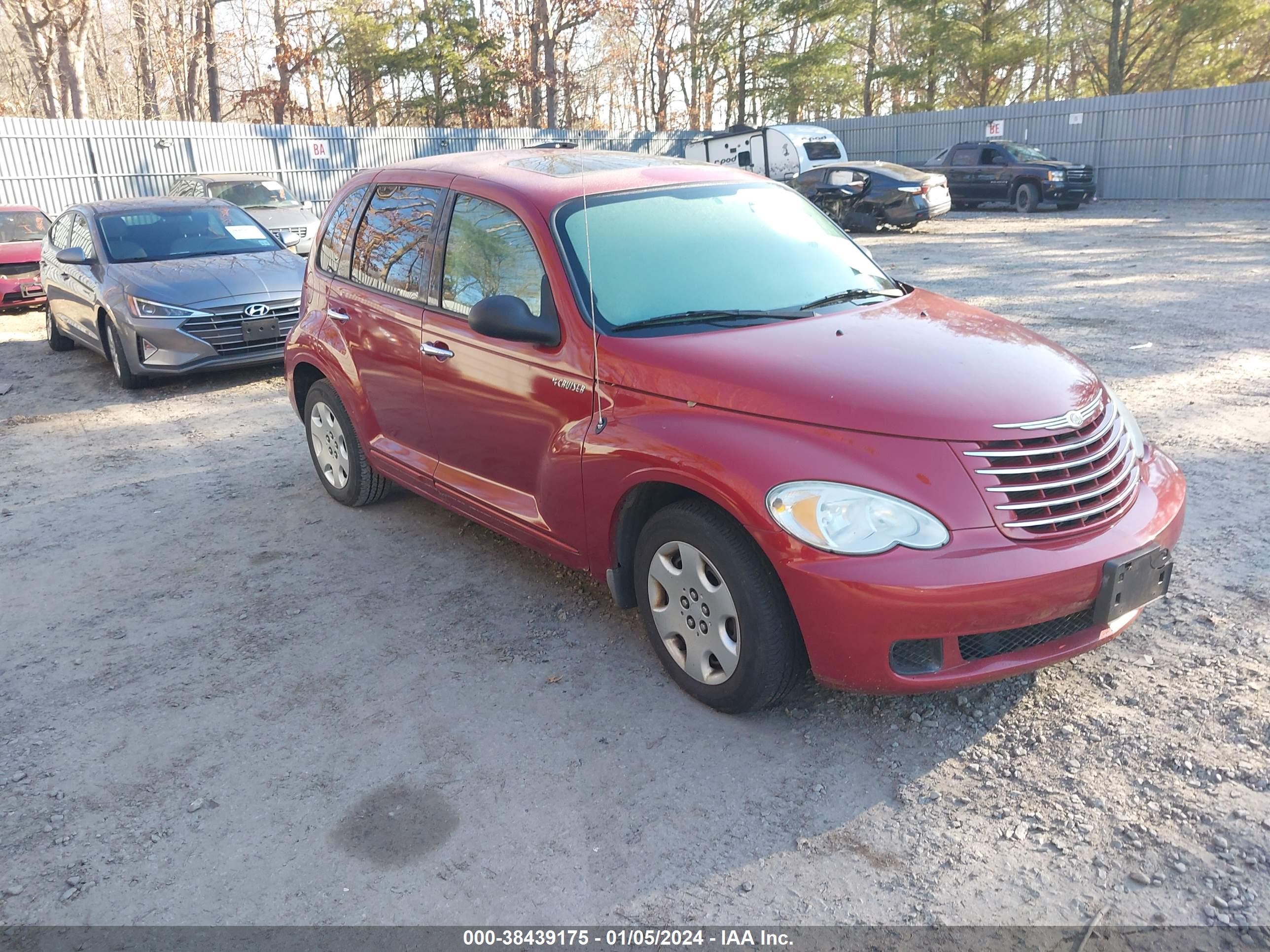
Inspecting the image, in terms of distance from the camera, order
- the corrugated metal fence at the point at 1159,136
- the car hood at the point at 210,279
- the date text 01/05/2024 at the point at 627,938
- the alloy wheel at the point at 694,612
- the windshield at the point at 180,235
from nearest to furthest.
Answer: the date text 01/05/2024 at the point at 627,938 → the alloy wheel at the point at 694,612 → the car hood at the point at 210,279 → the windshield at the point at 180,235 → the corrugated metal fence at the point at 1159,136

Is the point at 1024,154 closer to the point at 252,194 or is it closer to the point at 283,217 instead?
the point at 283,217

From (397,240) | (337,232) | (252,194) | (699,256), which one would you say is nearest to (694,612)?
(699,256)

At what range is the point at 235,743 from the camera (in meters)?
3.49

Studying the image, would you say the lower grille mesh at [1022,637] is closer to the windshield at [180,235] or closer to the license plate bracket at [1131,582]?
the license plate bracket at [1131,582]

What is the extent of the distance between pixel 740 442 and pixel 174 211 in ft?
28.9

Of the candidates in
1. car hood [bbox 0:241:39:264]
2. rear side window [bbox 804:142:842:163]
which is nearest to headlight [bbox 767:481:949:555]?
car hood [bbox 0:241:39:264]

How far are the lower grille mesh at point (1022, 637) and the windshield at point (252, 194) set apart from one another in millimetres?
15910

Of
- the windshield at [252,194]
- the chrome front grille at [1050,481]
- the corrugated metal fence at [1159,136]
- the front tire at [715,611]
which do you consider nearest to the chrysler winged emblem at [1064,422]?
the chrome front grille at [1050,481]

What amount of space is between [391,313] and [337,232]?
103 centimetres

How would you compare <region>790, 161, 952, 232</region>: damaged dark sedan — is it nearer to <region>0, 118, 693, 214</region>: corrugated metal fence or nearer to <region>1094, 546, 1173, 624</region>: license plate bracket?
<region>0, 118, 693, 214</region>: corrugated metal fence

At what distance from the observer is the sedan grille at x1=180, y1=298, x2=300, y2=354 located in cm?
865

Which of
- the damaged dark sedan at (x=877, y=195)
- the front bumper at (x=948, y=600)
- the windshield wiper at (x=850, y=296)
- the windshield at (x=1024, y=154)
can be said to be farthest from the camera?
the windshield at (x=1024, y=154)

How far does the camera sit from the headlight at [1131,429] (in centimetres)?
358

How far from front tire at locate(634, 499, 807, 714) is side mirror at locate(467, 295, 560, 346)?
846mm
